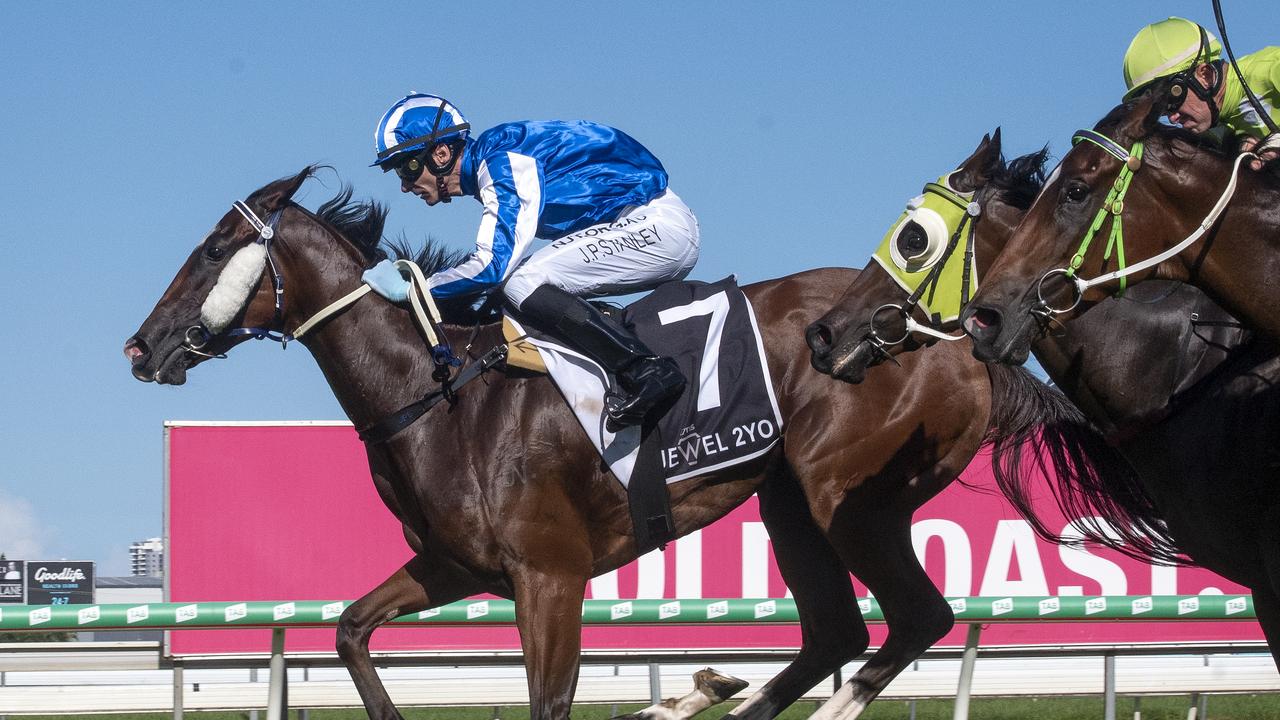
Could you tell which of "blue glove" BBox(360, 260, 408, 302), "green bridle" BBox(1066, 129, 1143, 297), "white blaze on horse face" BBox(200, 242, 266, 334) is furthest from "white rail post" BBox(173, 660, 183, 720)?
"green bridle" BBox(1066, 129, 1143, 297)

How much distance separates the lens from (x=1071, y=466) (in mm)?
4465

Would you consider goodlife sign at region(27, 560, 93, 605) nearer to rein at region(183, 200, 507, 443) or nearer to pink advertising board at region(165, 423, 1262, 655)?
pink advertising board at region(165, 423, 1262, 655)

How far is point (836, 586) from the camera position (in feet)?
15.8

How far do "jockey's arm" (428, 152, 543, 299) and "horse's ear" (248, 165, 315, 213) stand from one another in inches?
26.3

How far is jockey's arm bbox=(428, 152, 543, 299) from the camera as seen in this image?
4391 mm

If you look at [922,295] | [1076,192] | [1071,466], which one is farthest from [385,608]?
[1076,192]

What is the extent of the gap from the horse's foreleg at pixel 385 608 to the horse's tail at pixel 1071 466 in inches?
68.9

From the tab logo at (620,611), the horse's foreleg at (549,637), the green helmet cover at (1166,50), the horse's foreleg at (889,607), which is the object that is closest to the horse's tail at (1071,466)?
the horse's foreleg at (889,607)

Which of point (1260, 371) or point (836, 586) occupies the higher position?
point (1260, 371)

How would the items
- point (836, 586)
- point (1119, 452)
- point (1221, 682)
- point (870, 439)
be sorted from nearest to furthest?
1. point (1119, 452)
2. point (870, 439)
3. point (836, 586)
4. point (1221, 682)

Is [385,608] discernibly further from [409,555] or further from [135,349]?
[409,555]

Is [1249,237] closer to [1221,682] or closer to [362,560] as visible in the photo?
[1221,682]

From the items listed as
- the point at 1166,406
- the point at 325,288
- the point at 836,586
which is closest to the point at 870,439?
the point at 836,586

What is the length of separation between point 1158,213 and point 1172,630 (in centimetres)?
522
